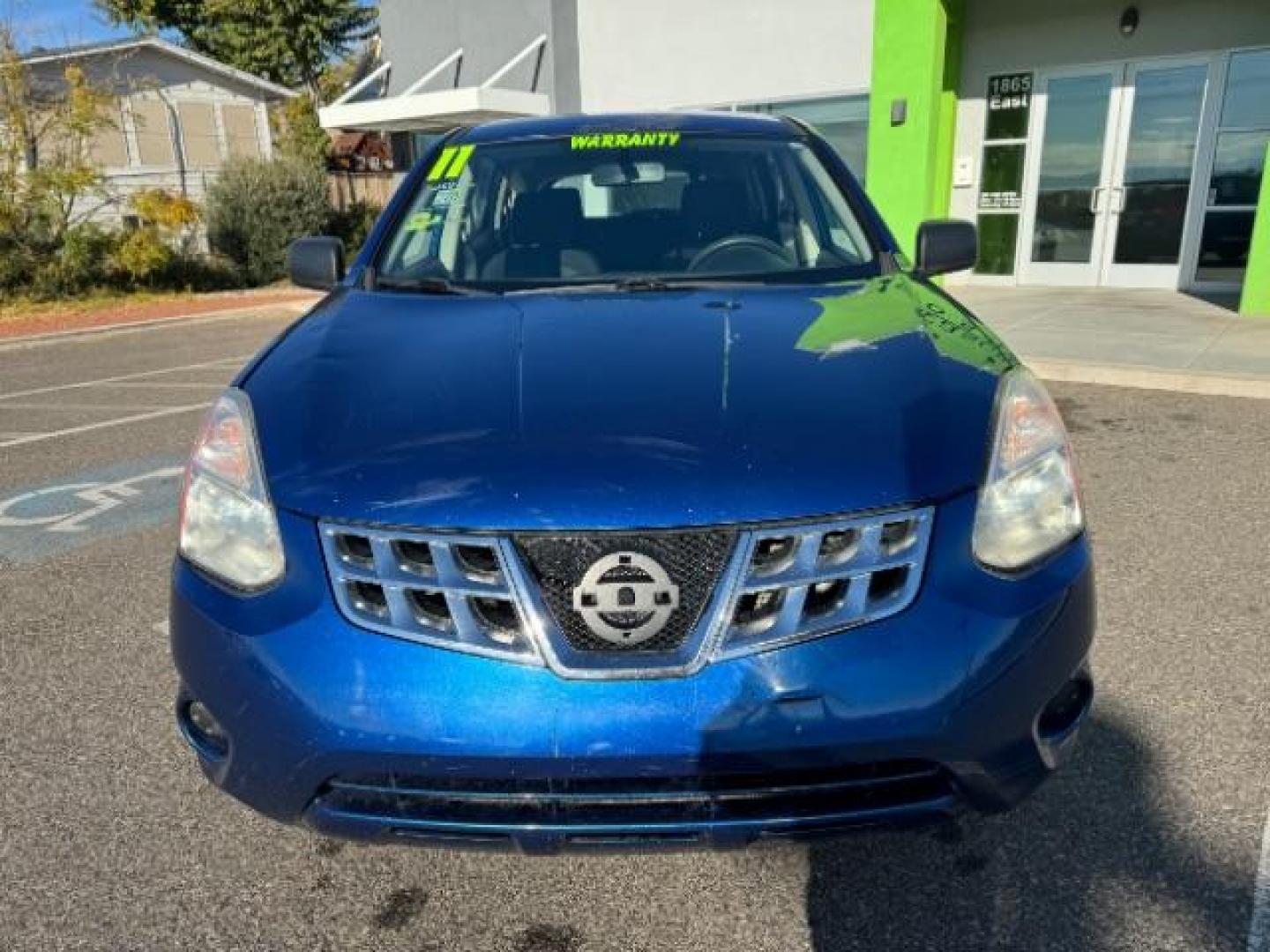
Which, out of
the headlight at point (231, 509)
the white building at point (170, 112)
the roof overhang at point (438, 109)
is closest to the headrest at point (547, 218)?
the headlight at point (231, 509)

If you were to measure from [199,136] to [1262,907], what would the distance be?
27.5 meters

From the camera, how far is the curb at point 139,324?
448 inches

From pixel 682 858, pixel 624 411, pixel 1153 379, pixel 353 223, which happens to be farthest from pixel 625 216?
pixel 353 223

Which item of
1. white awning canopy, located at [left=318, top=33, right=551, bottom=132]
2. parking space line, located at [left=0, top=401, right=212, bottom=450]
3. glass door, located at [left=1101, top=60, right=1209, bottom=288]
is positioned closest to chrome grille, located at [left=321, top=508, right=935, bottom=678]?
parking space line, located at [left=0, top=401, right=212, bottom=450]

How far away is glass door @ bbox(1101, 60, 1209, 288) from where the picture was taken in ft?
34.8

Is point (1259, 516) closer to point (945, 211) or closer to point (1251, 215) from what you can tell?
point (1251, 215)

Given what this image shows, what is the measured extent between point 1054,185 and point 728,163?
10288 mm

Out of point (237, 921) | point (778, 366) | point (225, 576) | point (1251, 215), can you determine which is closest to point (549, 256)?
point (778, 366)

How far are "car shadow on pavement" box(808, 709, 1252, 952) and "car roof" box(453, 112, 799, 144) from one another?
225 centimetres

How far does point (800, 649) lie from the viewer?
4.91 feet

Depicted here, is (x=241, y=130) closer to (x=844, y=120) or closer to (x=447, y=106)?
(x=447, y=106)

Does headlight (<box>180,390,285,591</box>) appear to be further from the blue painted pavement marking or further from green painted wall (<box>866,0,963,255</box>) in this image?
green painted wall (<box>866,0,963,255</box>)

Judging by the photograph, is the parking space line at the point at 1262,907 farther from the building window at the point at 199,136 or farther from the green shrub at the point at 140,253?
the building window at the point at 199,136

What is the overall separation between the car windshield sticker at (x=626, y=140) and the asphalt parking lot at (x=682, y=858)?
2150 mm
